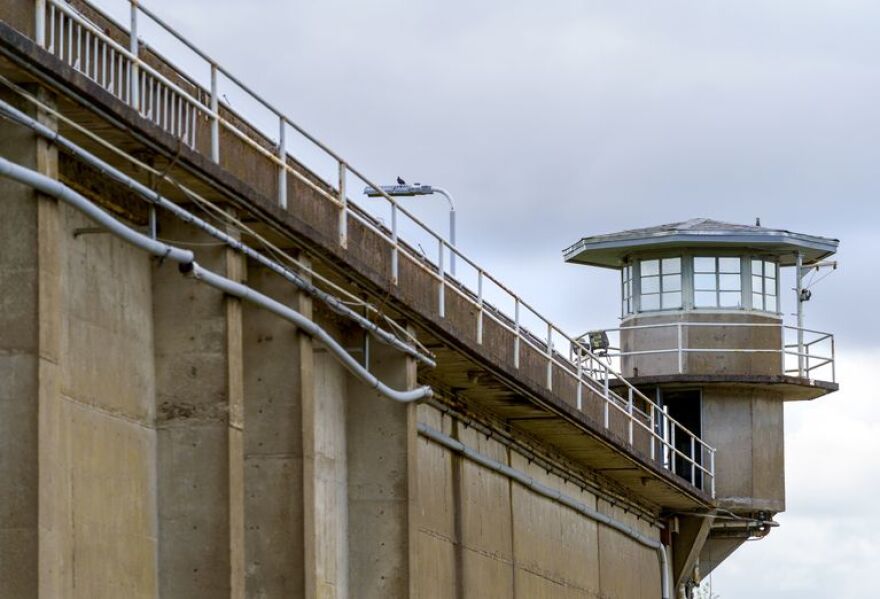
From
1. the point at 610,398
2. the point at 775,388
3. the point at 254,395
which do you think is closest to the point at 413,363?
the point at 254,395

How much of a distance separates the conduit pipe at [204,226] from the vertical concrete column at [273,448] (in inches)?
22.1

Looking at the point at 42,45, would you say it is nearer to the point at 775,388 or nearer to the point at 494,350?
the point at 494,350

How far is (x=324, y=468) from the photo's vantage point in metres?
25.2

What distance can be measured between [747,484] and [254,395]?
75.0ft

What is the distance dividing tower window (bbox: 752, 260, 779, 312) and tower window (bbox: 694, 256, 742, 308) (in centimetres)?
Answer: 36

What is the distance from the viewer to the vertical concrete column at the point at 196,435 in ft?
68.8

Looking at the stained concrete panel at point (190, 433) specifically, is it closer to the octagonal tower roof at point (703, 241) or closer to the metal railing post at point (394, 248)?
the metal railing post at point (394, 248)

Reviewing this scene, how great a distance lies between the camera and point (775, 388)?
1761 inches

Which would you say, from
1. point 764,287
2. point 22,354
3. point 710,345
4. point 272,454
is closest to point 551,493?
point 710,345

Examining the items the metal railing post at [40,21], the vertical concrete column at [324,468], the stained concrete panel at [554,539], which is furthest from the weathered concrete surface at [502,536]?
the metal railing post at [40,21]

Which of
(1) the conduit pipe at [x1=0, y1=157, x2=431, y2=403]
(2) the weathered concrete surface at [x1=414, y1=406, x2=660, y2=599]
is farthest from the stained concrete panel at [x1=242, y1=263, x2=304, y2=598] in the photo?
(2) the weathered concrete surface at [x1=414, y1=406, x2=660, y2=599]

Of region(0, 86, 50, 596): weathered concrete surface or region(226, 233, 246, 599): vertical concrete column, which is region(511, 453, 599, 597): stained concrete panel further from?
region(0, 86, 50, 596): weathered concrete surface

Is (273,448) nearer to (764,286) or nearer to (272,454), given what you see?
(272,454)

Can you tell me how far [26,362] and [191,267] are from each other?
3.20m
